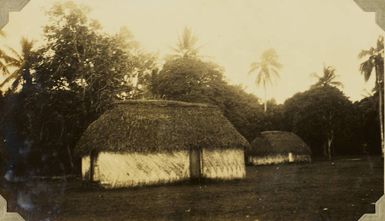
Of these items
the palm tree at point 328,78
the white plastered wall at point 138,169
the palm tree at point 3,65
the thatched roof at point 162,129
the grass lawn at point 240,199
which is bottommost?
the grass lawn at point 240,199

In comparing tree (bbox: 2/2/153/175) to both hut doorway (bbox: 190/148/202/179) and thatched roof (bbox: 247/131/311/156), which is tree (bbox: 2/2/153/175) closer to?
hut doorway (bbox: 190/148/202/179)

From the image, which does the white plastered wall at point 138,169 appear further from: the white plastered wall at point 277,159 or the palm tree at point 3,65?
the palm tree at point 3,65

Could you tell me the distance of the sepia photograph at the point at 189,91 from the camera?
7418 mm

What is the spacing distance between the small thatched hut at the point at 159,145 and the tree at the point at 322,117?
1.00 m

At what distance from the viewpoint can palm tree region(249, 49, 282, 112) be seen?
7453mm

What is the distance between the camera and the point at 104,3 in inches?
294

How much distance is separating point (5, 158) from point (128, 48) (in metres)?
2.30

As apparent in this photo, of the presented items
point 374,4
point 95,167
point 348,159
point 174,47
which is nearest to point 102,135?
point 95,167

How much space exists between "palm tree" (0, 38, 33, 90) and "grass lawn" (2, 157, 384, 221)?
1.44 m

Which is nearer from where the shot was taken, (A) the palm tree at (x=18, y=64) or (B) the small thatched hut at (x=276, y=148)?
(A) the palm tree at (x=18, y=64)

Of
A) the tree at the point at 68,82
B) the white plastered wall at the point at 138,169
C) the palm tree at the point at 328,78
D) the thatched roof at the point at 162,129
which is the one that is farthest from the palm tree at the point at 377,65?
the white plastered wall at the point at 138,169

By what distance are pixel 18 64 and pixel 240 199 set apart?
365 centimetres

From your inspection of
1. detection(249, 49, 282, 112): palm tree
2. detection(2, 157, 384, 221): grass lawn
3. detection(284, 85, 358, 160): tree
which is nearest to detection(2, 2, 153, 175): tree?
detection(2, 157, 384, 221): grass lawn

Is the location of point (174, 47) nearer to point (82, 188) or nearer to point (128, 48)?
point (128, 48)
